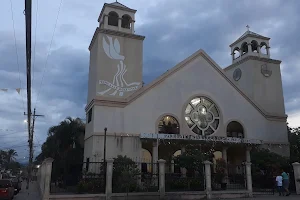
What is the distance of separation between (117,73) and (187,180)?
12461 millimetres

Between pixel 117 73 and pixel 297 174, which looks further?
pixel 117 73

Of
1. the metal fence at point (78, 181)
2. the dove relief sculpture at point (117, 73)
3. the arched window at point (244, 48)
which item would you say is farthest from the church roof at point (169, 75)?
the arched window at point (244, 48)

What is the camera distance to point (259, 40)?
35562 millimetres

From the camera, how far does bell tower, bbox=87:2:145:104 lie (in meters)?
27.5

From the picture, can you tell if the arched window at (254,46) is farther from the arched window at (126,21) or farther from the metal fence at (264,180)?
the metal fence at (264,180)

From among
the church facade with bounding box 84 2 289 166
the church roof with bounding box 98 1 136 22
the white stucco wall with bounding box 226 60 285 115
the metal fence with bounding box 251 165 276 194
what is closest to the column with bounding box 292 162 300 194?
the metal fence with bounding box 251 165 276 194

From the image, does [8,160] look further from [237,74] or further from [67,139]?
[237,74]

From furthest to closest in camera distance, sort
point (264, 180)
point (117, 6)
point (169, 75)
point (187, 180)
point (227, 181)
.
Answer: point (117, 6), point (169, 75), point (264, 180), point (227, 181), point (187, 180)

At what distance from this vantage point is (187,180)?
20734mm

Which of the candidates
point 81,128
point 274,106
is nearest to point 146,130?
point 81,128

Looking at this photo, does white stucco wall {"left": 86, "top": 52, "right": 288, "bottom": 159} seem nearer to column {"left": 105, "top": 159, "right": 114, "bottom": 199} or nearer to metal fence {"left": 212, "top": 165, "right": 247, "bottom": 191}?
metal fence {"left": 212, "top": 165, "right": 247, "bottom": 191}

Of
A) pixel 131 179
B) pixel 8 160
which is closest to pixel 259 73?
pixel 131 179

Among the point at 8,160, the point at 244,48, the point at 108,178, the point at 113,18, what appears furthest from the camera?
the point at 8,160

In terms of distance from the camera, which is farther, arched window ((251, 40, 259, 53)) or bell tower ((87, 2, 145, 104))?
arched window ((251, 40, 259, 53))
